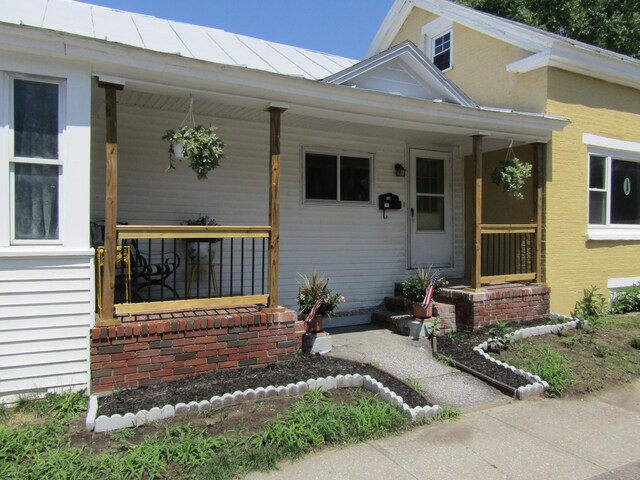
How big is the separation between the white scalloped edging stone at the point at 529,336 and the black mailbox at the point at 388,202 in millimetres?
2735

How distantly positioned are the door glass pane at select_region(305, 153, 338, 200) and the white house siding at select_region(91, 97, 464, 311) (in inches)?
6.5

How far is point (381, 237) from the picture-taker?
802cm

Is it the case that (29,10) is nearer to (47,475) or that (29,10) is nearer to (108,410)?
(108,410)

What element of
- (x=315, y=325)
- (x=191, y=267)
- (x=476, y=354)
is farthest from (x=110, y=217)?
(x=476, y=354)

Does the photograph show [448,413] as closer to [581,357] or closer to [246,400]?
[246,400]

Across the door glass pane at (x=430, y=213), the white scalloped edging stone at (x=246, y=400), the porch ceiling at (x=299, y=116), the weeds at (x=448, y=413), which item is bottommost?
the weeds at (x=448, y=413)

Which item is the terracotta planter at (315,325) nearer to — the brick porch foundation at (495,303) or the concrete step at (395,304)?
the concrete step at (395,304)

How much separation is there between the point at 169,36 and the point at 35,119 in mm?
2582

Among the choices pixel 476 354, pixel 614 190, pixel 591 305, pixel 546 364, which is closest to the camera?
pixel 546 364

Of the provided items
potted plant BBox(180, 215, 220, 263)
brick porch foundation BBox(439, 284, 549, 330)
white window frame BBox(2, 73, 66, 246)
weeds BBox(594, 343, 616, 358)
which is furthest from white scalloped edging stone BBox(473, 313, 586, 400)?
white window frame BBox(2, 73, 66, 246)

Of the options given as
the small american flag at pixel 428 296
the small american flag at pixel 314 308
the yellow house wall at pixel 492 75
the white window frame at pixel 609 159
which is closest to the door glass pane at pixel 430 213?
the small american flag at pixel 428 296

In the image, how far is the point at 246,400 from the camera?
443cm

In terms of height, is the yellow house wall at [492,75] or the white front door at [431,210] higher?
the yellow house wall at [492,75]

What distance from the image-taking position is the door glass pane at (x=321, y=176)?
745 cm
